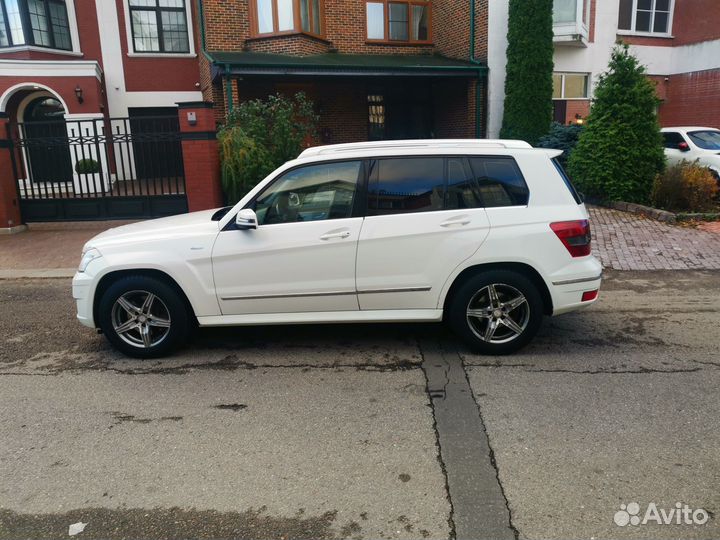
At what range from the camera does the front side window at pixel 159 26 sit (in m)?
17.9

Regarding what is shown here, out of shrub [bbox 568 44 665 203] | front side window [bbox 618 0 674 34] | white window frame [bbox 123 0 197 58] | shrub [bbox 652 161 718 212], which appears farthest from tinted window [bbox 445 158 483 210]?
front side window [bbox 618 0 674 34]

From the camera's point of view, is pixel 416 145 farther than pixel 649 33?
No

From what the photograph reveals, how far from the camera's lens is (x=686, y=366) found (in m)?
4.66

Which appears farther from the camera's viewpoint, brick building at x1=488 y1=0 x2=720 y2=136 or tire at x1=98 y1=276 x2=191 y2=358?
brick building at x1=488 y1=0 x2=720 y2=136

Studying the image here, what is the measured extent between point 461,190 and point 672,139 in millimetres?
11080

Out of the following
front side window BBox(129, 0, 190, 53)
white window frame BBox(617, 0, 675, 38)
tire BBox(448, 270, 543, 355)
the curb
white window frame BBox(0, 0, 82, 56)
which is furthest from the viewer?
white window frame BBox(617, 0, 675, 38)

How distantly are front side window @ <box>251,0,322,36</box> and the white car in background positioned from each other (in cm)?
996

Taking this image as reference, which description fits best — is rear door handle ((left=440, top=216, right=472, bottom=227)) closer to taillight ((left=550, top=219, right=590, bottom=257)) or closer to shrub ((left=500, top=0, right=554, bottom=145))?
A: taillight ((left=550, top=219, right=590, bottom=257))

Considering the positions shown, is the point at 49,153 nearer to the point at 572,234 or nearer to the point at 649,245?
the point at 572,234

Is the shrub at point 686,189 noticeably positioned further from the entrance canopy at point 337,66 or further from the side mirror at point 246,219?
the side mirror at point 246,219

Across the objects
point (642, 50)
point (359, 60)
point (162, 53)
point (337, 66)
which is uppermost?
point (162, 53)

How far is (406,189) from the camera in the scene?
4852 mm

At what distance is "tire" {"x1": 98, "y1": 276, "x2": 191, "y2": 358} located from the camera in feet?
16.0

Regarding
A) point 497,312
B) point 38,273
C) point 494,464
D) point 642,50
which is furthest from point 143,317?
point 642,50
